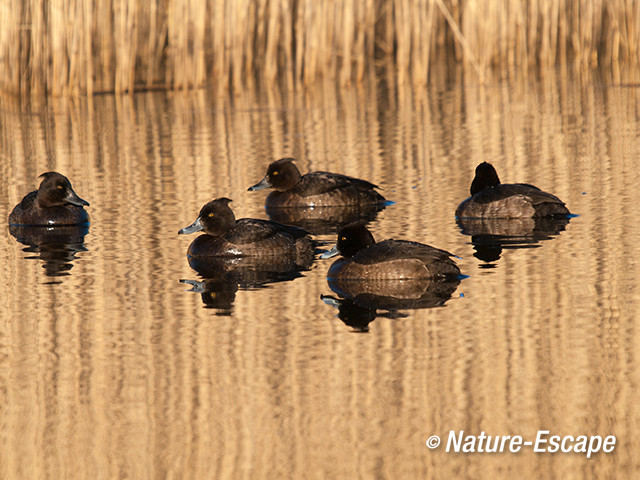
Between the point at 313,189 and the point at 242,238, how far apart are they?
3247 mm

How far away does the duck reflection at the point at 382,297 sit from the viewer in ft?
29.6

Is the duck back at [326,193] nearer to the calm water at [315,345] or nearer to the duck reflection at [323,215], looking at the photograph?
the duck reflection at [323,215]

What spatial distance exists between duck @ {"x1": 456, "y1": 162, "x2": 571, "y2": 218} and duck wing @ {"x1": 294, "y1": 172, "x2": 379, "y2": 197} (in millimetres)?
1634

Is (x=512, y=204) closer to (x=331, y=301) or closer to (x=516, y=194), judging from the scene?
(x=516, y=194)

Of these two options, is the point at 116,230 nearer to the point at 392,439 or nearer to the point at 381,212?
the point at 381,212

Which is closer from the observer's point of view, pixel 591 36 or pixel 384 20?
pixel 591 36

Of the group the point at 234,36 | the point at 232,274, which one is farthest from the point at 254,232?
the point at 234,36

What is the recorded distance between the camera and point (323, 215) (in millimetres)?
14203

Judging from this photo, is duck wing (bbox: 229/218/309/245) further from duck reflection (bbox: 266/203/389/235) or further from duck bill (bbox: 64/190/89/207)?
duck bill (bbox: 64/190/89/207)

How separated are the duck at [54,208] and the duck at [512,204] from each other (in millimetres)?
4248

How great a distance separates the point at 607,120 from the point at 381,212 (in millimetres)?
7555

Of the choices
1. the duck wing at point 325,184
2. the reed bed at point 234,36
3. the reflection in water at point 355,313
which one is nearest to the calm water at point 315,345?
the reflection in water at point 355,313

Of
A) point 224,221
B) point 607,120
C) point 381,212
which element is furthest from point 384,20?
point 224,221

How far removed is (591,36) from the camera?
86.4 ft
